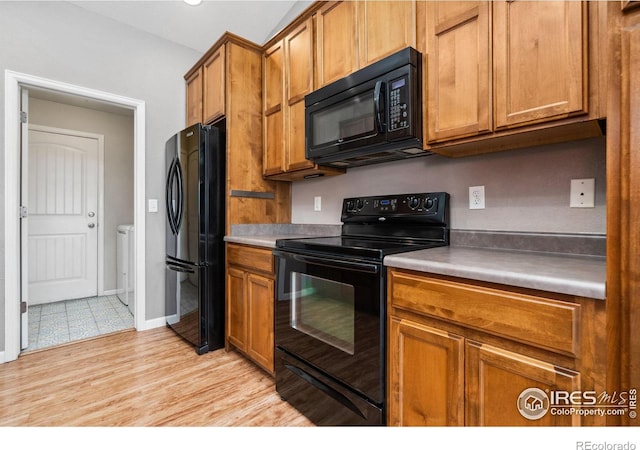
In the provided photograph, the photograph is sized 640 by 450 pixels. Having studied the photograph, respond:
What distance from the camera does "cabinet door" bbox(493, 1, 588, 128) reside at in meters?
1.03

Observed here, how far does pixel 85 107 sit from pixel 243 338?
3.72m

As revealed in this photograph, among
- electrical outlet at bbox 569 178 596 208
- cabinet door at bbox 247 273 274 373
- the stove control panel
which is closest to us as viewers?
electrical outlet at bbox 569 178 596 208

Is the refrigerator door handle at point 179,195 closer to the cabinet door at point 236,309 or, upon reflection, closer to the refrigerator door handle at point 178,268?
the refrigerator door handle at point 178,268

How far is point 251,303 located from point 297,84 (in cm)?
154

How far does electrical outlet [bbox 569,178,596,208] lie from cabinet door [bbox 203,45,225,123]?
227cm

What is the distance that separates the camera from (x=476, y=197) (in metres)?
1.55

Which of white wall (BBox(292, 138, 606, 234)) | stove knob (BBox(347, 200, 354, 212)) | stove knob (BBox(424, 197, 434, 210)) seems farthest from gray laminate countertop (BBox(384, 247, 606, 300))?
stove knob (BBox(347, 200, 354, 212))

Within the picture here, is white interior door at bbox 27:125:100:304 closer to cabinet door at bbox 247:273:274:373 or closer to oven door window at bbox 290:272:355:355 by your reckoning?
cabinet door at bbox 247:273:274:373

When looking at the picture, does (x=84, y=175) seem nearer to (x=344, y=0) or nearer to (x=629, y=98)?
(x=344, y=0)

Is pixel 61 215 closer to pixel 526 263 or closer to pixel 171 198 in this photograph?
pixel 171 198

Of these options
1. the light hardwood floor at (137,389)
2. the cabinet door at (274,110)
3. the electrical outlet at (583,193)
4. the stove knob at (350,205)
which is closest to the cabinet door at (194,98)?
the cabinet door at (274,110)

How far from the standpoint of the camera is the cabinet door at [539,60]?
40.6 inches

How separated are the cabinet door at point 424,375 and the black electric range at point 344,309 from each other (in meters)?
0.05

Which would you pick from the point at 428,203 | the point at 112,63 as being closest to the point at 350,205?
the point at 428,203
